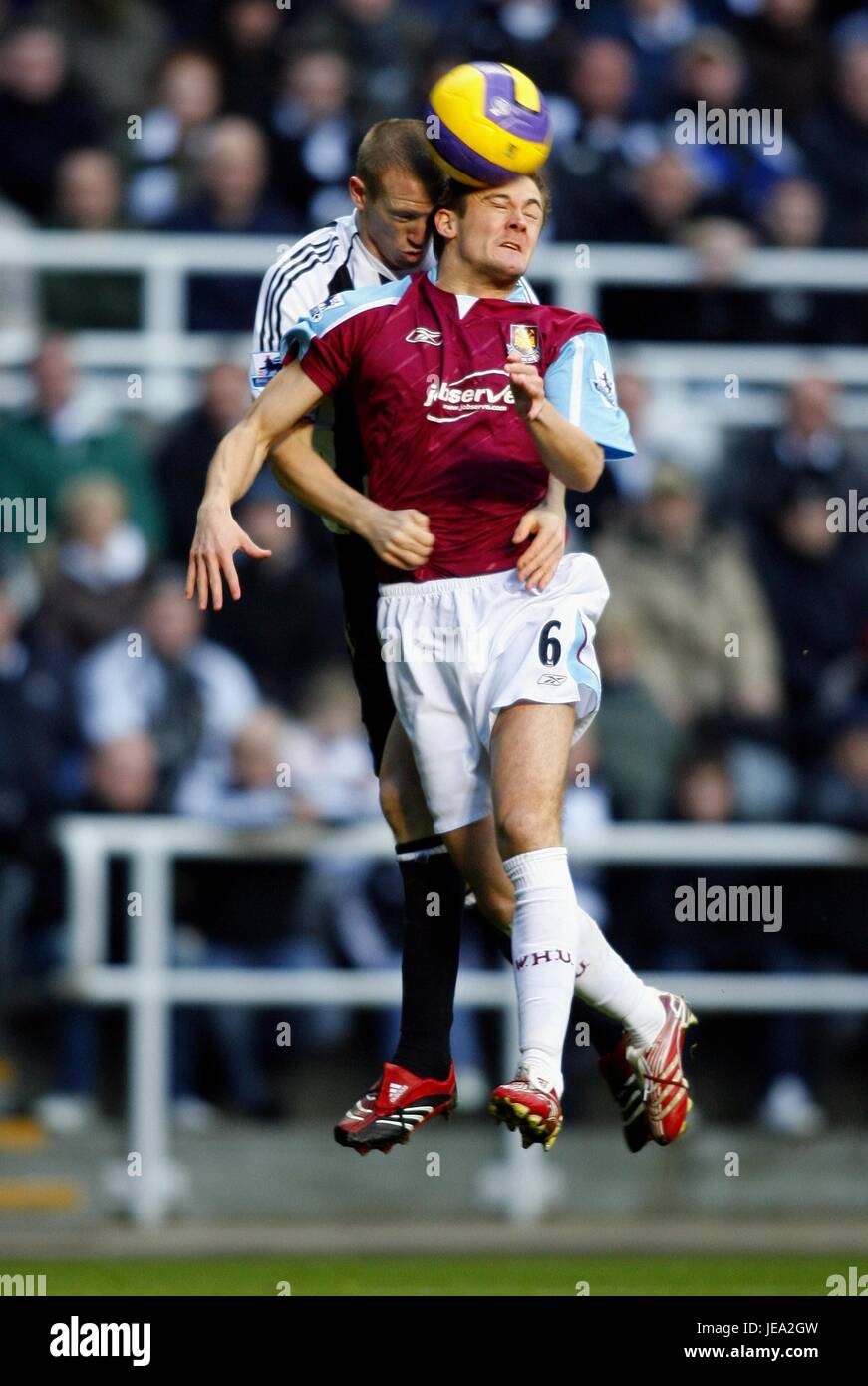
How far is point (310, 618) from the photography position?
11.8m

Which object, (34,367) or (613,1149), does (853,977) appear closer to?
(613,1149)

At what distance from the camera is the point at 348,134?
1244 centimetres

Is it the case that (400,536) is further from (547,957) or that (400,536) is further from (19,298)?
(19,298)

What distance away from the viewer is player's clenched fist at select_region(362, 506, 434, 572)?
646 cm

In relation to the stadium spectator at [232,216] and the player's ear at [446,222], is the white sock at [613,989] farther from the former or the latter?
the stadium spectator at [232,216]

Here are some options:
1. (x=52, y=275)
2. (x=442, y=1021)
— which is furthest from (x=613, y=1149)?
(x=442, y=1021)

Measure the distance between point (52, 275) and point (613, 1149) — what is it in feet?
16.6

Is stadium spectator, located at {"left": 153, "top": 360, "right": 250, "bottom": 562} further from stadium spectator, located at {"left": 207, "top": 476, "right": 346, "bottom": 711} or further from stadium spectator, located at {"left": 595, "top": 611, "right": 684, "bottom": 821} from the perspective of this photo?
stadium spectator, located at {"left": 595, "top": 611, "right": 684, "bottom": 821}

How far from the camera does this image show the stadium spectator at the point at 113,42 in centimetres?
1294

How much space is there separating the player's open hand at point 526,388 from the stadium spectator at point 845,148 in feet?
23.9

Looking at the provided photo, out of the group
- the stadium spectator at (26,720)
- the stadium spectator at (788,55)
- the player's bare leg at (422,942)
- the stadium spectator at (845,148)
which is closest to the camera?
the player's bare leg at (422,942)

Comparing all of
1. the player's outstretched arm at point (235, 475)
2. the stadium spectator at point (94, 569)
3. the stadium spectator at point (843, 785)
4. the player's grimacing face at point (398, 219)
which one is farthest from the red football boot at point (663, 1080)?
the stadium spectator at point (843, 785)

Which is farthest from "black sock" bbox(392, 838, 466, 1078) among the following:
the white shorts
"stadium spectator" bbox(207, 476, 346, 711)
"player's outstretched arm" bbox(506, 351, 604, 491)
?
"stadium spectator" bbox(207, 476, 346, 711)

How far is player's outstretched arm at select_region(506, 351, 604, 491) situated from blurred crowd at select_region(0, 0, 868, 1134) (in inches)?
201
